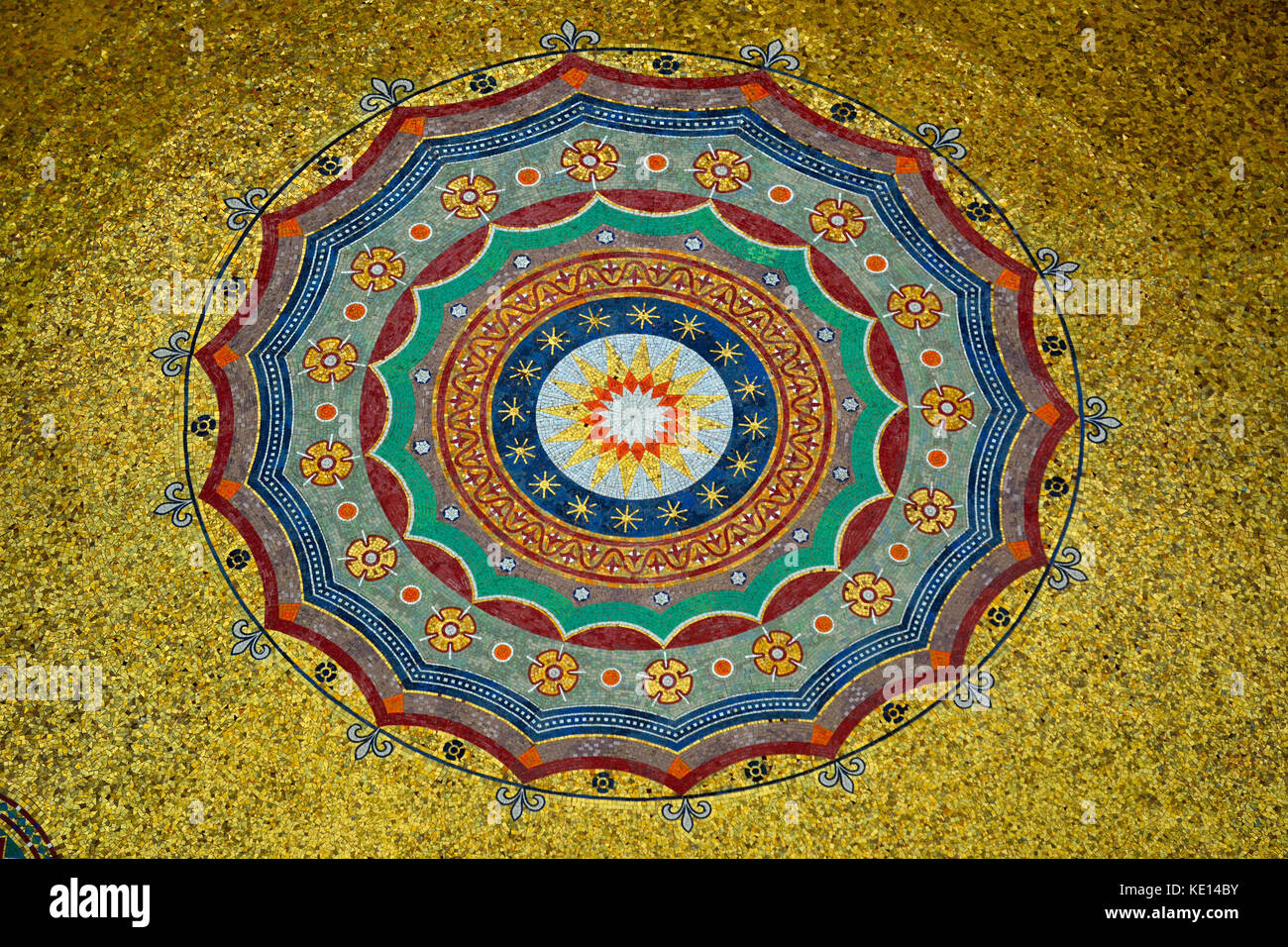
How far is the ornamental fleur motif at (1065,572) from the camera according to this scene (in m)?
12.9

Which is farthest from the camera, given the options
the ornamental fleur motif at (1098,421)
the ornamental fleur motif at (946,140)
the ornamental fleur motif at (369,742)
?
the ornamental fleur motif at (946,140)

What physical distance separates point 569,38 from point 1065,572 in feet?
25.5

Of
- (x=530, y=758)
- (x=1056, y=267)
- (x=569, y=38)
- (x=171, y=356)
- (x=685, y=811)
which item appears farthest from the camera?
(x=569, y=38)

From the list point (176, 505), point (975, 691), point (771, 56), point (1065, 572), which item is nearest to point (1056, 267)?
point (1065, 572)

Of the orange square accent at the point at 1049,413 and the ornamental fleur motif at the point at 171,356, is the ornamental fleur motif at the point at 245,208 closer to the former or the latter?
the ornamental fleur motif at the point at 171,356

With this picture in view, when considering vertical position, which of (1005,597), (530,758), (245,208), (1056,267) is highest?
(245,208)

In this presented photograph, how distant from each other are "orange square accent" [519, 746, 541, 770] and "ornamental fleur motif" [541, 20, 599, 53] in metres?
7.47

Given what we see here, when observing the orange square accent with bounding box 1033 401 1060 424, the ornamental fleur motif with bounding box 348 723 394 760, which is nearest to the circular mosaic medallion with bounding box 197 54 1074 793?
the orange square accent with bounding box 1033 401 1060 424

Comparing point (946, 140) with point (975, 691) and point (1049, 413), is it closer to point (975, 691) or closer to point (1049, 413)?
point (1049, 413)

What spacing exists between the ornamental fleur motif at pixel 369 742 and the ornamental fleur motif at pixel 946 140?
8.49 meters

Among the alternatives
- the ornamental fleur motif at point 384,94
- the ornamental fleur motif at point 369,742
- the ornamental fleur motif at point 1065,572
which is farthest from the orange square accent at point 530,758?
the ornamental fleur motif at point 384,94

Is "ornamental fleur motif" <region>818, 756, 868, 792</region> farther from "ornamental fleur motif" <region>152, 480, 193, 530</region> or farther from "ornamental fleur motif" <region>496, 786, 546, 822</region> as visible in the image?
"ornamental fleur motif" <region>152, 480, 193, 530</region>

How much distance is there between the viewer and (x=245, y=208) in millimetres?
13273

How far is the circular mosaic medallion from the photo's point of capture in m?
12.9
